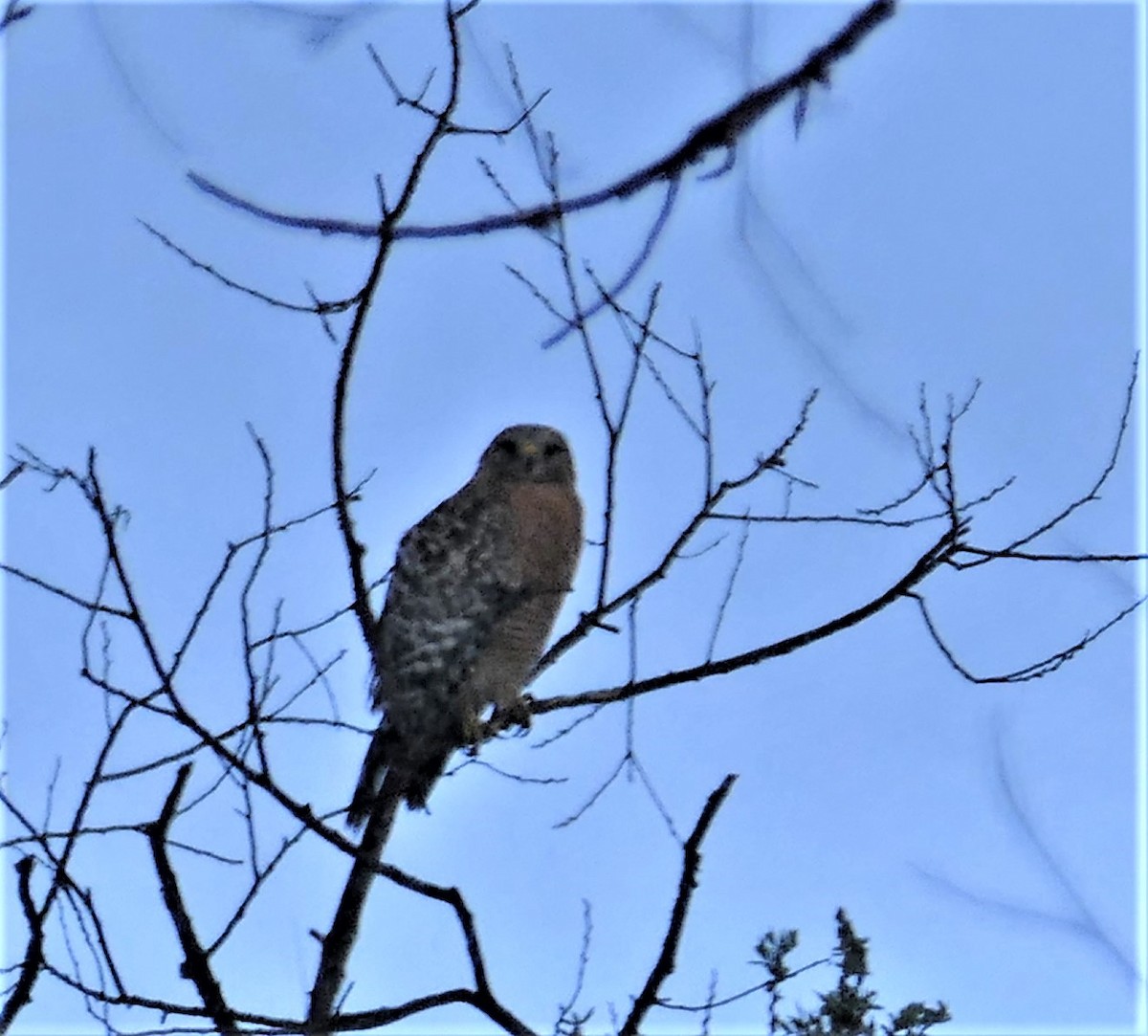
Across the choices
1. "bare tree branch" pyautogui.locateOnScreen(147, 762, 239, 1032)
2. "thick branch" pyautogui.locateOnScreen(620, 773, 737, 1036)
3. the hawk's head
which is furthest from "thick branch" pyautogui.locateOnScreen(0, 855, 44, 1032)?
the hawk's head

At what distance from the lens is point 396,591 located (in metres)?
5.32

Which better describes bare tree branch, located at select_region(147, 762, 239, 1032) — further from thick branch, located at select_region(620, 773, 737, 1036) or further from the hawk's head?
the hawk's head

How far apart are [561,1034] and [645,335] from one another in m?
1.81

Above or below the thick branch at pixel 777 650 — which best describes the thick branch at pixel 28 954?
below

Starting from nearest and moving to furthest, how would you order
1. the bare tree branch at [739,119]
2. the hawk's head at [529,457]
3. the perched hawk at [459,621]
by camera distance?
the bare tree branch at [739,119]
the perched hawk at [459,621]
the hawk's head at [529,457]

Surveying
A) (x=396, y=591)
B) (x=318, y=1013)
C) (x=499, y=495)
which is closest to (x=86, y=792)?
(x=318, y=1013)

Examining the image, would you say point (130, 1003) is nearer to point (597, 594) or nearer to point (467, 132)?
point (597, 594)

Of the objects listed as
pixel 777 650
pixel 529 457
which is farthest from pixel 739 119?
pixel 529 457

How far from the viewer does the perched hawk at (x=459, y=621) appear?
494 cm

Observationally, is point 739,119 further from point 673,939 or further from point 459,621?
point 459,621

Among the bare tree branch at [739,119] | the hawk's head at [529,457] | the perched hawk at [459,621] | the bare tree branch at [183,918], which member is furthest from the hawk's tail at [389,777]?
the bare tree branch at [739,119]

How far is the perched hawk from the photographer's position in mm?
4938

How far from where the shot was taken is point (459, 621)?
5.26 meters

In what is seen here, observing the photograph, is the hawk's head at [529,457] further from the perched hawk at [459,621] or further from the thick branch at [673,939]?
the thick branch at [673,939]
